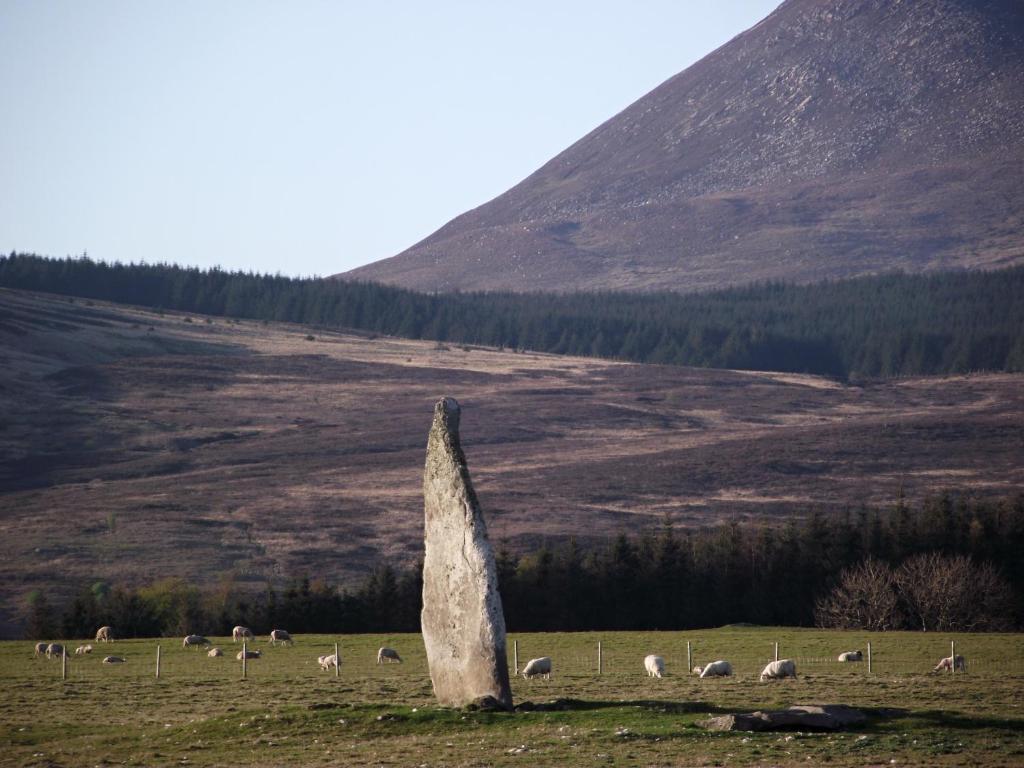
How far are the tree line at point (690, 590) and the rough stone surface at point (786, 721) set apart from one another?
32350mm

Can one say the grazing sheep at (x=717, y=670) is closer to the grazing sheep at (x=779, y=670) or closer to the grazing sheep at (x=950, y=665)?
the grazing sheep at (x=779, y=670)

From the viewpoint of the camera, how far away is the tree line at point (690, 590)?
53.3 m

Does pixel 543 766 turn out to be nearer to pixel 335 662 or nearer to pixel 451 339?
pixel 335 662

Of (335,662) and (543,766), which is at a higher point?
(543,766)

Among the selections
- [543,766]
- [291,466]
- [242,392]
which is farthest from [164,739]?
[242,392]

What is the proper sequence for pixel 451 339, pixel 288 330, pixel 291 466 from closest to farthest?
pixel 291 466 < pixel 288 330 < pixel 451 339

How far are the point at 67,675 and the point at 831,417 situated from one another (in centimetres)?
10469

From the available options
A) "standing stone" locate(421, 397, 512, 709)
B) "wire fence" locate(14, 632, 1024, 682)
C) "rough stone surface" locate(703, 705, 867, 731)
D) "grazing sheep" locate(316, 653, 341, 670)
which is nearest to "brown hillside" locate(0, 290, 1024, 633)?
"wire fence" locate(14, 632, 1024, 682)

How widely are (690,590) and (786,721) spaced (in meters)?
39.1

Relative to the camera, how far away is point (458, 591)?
24031 millimetres

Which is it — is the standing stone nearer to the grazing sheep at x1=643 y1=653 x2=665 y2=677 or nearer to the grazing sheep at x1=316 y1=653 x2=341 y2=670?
the grazing sheep at x1=643 y1=653 x2=665 y2=677

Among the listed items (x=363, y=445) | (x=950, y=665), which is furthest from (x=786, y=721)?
(x=363, y=445)

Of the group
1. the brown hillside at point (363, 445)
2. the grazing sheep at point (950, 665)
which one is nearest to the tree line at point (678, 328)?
the brown hillside at point (363, 445)

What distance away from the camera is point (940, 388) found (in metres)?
148
